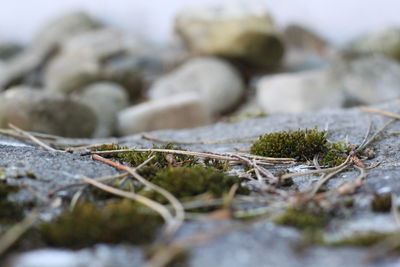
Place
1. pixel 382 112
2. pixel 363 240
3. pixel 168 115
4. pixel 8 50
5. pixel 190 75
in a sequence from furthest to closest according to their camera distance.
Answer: pixel 8 50 < pixel 190 75 < pixel 168 115 < pixel 382 112 < pixel 363 240

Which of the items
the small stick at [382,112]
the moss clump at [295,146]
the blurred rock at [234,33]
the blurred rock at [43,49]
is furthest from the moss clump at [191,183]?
the blurred rock at [43,49]

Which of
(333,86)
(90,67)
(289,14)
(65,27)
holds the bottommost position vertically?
(333,86)

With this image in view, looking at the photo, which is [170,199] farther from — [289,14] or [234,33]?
[289,14]

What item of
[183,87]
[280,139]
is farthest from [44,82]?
[280,139]

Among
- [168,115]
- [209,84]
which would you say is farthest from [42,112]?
[209,84]

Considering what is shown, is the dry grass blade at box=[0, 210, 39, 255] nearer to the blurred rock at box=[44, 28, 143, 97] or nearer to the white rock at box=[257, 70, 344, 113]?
the white rock at box=[257, 70, 344, 113]

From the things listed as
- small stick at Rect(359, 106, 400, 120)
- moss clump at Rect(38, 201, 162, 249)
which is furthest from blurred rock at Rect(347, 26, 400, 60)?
moss clump at Rect(38, 201, 162, 249)
